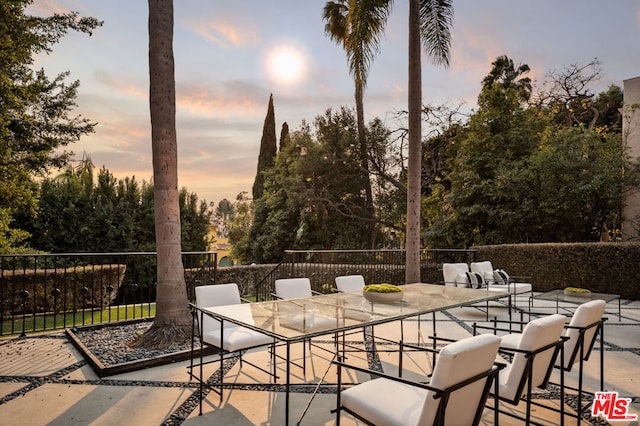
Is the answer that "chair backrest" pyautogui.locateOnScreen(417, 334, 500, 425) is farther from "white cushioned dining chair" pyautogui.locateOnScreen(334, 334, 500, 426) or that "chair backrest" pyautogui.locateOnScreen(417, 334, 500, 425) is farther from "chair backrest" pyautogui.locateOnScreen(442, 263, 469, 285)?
"chair backrest" pyautogui.locateOnScreen(442, 263, 469, 285)

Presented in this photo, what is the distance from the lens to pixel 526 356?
7.31ft

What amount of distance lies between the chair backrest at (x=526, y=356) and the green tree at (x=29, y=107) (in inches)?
325

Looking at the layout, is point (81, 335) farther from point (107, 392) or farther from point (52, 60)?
point (52, 60)

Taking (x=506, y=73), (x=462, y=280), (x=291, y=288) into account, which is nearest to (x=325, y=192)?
(x=462, y=280)

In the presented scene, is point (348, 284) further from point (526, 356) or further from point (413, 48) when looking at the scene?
point (413, 48)

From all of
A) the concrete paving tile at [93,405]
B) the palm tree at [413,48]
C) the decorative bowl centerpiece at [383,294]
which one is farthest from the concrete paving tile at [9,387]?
the palm tree at [413,48]

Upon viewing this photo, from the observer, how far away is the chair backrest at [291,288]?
4.28 metres

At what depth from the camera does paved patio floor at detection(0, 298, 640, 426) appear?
2.81 m

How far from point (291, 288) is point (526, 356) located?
2601 mm

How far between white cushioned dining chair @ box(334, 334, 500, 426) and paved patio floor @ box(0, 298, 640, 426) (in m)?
0.65

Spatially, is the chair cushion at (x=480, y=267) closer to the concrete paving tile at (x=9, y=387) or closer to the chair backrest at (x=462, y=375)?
the chair backrest at (x=462, y=375)

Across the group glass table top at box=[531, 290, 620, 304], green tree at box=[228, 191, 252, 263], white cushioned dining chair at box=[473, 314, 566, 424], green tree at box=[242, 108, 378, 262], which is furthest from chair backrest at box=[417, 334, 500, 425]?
green tree at box=[228, 191, 252, 263]

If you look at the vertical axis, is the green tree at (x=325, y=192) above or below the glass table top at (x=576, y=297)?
above

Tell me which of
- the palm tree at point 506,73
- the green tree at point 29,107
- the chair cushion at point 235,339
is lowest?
the chair cushion at point 235,339
